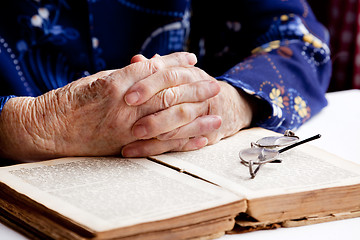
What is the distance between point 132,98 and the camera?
2.38 feet

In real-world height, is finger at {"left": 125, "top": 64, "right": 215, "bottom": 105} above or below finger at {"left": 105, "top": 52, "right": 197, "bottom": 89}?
below

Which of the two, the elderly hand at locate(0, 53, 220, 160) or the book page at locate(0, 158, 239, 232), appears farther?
the elderly hand at locate(0, 53, 220, 160)

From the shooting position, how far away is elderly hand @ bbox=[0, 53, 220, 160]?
74 cm

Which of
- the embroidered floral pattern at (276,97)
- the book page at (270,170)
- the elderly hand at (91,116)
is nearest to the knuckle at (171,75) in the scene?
the elderly hand at (91,116)

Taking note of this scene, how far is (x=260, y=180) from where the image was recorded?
0.61 metres

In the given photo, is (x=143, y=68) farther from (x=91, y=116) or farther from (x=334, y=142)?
(x=334, y=142)

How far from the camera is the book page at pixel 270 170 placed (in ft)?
1.95

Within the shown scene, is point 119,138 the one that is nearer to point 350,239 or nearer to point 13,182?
point 13,182

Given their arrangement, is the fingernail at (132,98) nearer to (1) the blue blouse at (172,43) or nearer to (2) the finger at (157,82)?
(2) the finger at (157,82)

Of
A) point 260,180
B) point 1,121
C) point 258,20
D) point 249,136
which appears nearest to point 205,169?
point 260,180

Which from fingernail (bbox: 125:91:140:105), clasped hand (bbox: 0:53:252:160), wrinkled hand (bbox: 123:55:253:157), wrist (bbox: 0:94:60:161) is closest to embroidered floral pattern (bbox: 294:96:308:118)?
wrinkled hand (bbox: 123:55:253:157)

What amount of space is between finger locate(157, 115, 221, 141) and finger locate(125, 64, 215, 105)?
7 cm

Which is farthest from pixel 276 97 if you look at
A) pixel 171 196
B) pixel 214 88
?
pixel 171 196

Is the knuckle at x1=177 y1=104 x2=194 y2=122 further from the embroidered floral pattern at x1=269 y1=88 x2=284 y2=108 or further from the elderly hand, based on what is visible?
the embroidered floral pattern at x1=269 y1=88 x2=284 y2=108
